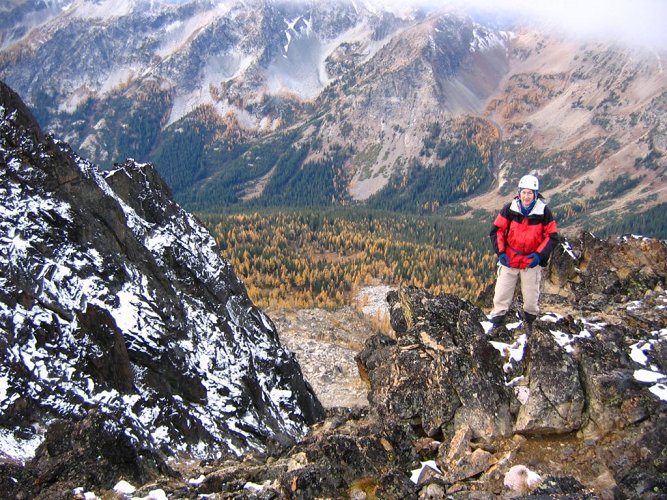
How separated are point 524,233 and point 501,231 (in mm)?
915

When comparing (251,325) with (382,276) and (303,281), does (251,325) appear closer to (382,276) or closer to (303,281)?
(303,281)

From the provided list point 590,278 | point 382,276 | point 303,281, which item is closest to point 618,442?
point 590,278

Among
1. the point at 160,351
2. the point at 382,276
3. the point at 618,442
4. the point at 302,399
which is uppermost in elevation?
the point at 160,351

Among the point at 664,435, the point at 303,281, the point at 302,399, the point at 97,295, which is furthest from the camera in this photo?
the point at 303,281

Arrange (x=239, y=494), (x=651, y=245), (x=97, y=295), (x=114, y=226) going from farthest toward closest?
(x=651, y=245) → (x=114, y=226) → (x=97, y=295) → (x=239, y=494)

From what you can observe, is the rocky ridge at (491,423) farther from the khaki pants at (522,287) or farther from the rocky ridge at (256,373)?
the khaki pants at (522,287)

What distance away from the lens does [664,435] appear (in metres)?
15.4

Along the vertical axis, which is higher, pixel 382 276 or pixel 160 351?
pixel 160 351

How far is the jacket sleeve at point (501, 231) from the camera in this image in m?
21.9

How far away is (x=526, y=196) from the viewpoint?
20.8 meters

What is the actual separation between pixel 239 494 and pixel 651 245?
105 ft

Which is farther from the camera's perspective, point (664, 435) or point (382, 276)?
point (382, 276)

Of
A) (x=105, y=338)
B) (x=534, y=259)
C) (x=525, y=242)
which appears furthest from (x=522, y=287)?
(x=105, y=338)

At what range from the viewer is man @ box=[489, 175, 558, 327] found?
21.2 m
